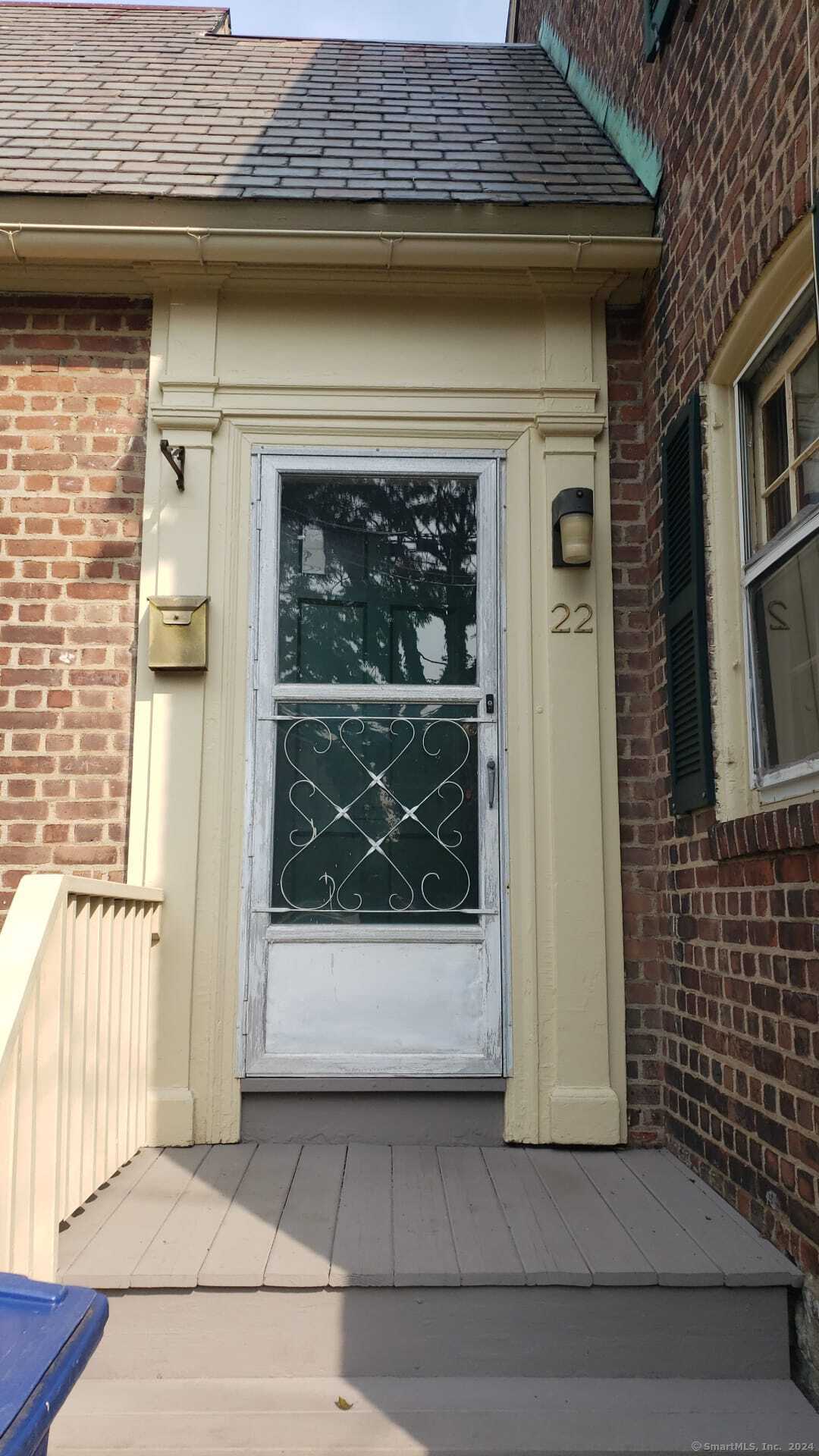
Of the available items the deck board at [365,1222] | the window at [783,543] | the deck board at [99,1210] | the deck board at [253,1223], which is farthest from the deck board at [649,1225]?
the deck board at [99,1210]

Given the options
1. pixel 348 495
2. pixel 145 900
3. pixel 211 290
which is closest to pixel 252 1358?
pixel 145 900

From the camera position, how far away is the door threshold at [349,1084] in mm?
3293

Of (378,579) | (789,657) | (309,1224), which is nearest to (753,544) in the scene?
(789,657)

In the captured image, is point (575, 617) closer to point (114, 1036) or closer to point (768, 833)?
point (768, 833)

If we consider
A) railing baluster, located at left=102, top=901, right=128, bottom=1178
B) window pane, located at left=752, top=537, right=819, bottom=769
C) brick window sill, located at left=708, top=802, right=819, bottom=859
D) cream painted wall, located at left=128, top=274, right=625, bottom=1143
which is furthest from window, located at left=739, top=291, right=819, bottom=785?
railing baluster, located at left=102, top=901, right=128, bottom=1178

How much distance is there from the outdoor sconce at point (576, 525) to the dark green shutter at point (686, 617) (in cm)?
26

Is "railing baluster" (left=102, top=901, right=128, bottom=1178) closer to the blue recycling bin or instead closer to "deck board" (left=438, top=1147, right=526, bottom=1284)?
"deck board" (left=438, top=1147, right=526, bottom=1284)

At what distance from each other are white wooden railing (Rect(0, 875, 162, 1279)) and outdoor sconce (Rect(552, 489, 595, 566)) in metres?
1.80

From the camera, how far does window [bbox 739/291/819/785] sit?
8.13 ft

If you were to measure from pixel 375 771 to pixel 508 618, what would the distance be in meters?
0.72

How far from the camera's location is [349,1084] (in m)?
3.29

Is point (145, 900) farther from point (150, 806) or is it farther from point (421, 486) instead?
point (421, 486)

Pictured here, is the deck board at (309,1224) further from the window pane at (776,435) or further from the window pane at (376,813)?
the window pane at (776,435)

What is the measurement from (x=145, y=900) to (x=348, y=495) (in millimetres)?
1604
